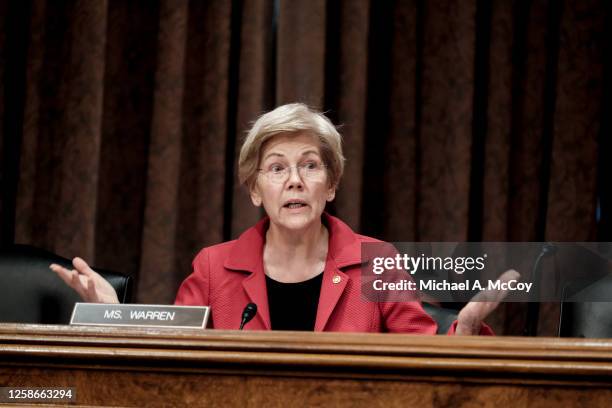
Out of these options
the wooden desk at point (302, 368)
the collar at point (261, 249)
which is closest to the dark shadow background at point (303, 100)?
the collar at point (261, 249)

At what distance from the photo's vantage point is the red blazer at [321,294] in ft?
5.99

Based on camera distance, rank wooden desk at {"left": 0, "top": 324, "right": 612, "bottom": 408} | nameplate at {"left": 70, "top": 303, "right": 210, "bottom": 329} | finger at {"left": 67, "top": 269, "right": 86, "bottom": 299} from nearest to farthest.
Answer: wooden desk at {"left": 0, "top": 324, "right": 612, "bottom": 408}
nameplate at {"left": 70, "top": 303, "right": 210, "bottom": 329}
finger at {"left": 67, "top": 269, "right": 86, "bottom": 299}

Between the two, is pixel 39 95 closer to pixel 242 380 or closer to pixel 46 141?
pixel 46 141

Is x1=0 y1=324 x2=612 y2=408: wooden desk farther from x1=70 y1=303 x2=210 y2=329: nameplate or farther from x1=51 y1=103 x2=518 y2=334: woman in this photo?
x1=51 y1=103 x2=518 y2=334: woman

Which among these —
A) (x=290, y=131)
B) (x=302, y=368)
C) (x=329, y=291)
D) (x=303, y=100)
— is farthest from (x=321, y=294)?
(x=303, y=100)

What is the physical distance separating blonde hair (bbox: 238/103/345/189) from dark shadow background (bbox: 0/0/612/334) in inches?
32.8

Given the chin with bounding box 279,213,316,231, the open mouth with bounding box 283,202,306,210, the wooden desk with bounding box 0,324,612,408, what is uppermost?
the open mouth with bounding box 283,202,306,210

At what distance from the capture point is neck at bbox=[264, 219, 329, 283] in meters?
1.99

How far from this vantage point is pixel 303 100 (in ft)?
9.32

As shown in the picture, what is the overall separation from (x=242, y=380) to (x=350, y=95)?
1905 mm

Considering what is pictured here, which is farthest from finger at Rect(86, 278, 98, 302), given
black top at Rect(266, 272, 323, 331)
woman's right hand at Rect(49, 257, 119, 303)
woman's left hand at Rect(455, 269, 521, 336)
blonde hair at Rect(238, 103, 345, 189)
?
woman's left hand at Rect(455, 269, 521, 336)

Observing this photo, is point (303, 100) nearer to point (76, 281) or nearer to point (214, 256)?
point (214, 256)

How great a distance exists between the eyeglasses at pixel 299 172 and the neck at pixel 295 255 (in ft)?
0.44

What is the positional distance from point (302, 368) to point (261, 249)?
93cm
